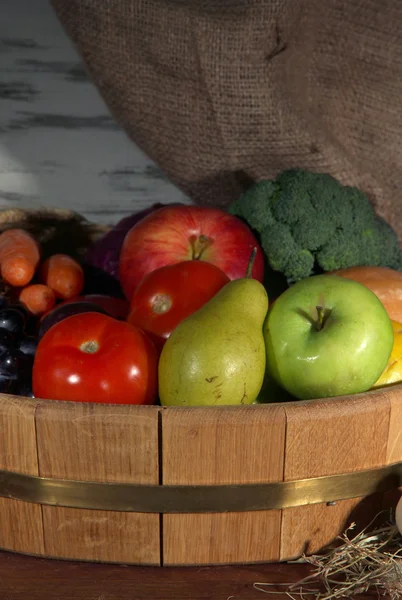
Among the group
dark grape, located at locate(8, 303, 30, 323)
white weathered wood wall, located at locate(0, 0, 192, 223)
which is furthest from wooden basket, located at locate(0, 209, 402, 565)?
white weathered wood wall, located at locate(0, 0, 192, 223)

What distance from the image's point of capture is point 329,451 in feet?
3.26

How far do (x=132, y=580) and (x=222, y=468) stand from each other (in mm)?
191

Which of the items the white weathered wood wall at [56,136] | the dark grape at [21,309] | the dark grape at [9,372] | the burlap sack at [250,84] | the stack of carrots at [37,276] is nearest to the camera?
the dark grape at [9,372]

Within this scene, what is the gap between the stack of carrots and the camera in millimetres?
1384

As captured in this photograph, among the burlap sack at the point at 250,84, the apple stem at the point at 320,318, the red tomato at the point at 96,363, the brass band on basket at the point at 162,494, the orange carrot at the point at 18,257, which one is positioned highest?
the burlap sack at the point at 250,84

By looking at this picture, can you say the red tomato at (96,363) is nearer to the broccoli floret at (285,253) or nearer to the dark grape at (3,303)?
the dark grape at (3,303)

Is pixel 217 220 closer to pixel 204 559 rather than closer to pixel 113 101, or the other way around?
pixel 113 101

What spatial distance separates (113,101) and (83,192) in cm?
50

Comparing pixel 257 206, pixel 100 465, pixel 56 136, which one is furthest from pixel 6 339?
pixel 56 136

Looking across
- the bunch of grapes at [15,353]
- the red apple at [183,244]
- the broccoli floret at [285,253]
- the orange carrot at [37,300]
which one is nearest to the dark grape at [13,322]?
the bunch of grapes at [15,353]

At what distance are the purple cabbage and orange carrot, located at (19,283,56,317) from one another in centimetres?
17

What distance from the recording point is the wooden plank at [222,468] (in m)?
0.95

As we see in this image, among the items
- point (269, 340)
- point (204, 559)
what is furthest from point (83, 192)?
point (204, 559)

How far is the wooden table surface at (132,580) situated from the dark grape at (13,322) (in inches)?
13.6
